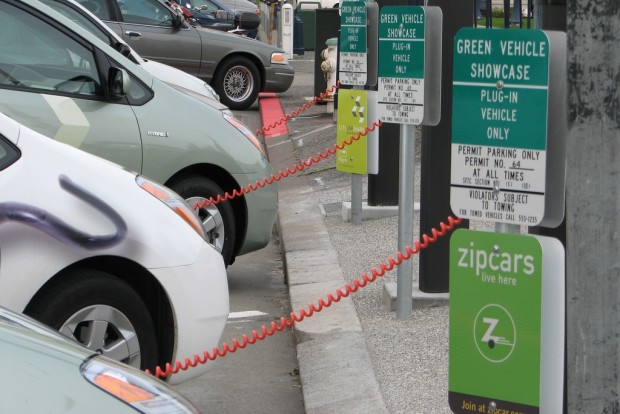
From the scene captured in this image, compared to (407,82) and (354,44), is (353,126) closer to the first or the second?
(354,44)

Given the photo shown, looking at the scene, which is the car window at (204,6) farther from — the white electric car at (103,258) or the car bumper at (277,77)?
the white electric car at (103,258)

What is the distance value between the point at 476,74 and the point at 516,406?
105cm

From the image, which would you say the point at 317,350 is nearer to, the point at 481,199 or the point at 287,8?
the point at 481,199

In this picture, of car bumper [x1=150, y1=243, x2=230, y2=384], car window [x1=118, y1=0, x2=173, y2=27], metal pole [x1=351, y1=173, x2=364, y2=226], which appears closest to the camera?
car bumper [x1=150, y1=243, x2=230, y2=384]

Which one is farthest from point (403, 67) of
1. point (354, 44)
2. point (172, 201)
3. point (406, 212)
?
point (354, 44)

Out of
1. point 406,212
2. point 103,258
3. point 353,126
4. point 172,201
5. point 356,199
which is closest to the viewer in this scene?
point 103,258

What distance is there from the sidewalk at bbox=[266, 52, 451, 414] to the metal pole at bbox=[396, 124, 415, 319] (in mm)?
165

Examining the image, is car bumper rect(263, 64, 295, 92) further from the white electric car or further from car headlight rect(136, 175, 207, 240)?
the white electric car

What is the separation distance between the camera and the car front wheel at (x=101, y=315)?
5.35 m

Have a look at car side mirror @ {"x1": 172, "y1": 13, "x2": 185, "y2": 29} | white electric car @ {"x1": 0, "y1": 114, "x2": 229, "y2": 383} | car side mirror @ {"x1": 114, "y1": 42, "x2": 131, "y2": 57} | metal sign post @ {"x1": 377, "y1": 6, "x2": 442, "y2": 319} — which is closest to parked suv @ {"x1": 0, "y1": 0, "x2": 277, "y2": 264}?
car side mirror @ {"x1": 114, "y1": 42, "x2": 131, "y2": 57}

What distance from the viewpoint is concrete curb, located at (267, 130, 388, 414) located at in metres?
6.04

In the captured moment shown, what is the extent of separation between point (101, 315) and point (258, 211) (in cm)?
328

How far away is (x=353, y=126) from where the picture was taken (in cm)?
998

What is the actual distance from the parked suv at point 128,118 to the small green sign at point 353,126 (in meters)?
1.27
